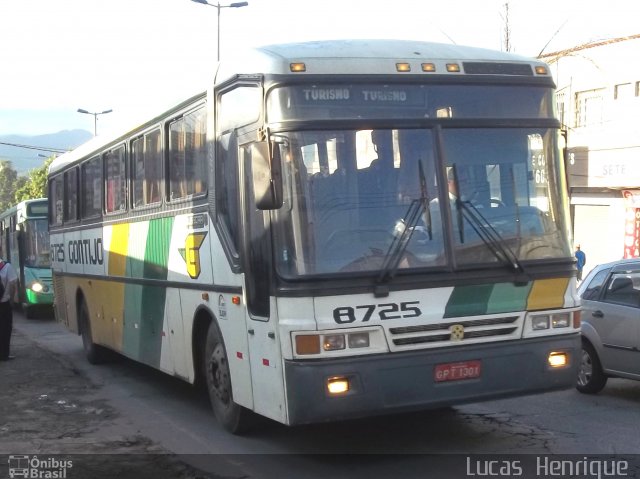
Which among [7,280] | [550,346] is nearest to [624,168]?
[7,280]

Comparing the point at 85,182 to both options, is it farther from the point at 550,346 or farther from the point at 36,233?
the point at 36,233

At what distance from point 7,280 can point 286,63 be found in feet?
31.6

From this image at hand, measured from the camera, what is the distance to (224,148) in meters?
8.27

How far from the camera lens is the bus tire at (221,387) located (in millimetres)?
8531

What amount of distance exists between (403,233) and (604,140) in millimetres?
20411

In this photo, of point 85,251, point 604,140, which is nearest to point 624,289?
point 85,251

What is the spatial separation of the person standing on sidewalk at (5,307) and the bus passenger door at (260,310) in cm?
864

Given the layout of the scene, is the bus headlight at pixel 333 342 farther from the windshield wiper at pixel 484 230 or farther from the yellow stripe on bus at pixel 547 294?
the yellow stripe on bus at pixel 547 294

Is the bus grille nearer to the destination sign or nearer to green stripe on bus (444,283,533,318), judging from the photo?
green stripe on bus (444,283,533,318)

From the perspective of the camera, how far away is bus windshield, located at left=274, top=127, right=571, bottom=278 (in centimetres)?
708

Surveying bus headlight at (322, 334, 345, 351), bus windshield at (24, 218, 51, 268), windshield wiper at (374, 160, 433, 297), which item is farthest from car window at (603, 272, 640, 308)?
bus windshield at (24, 218, 51, 268)

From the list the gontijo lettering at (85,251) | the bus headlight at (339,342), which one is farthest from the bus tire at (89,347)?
the bus headlight at (339,342)

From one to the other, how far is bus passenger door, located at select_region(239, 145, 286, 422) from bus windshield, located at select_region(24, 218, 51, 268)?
19.4m

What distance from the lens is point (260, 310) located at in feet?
24.4
